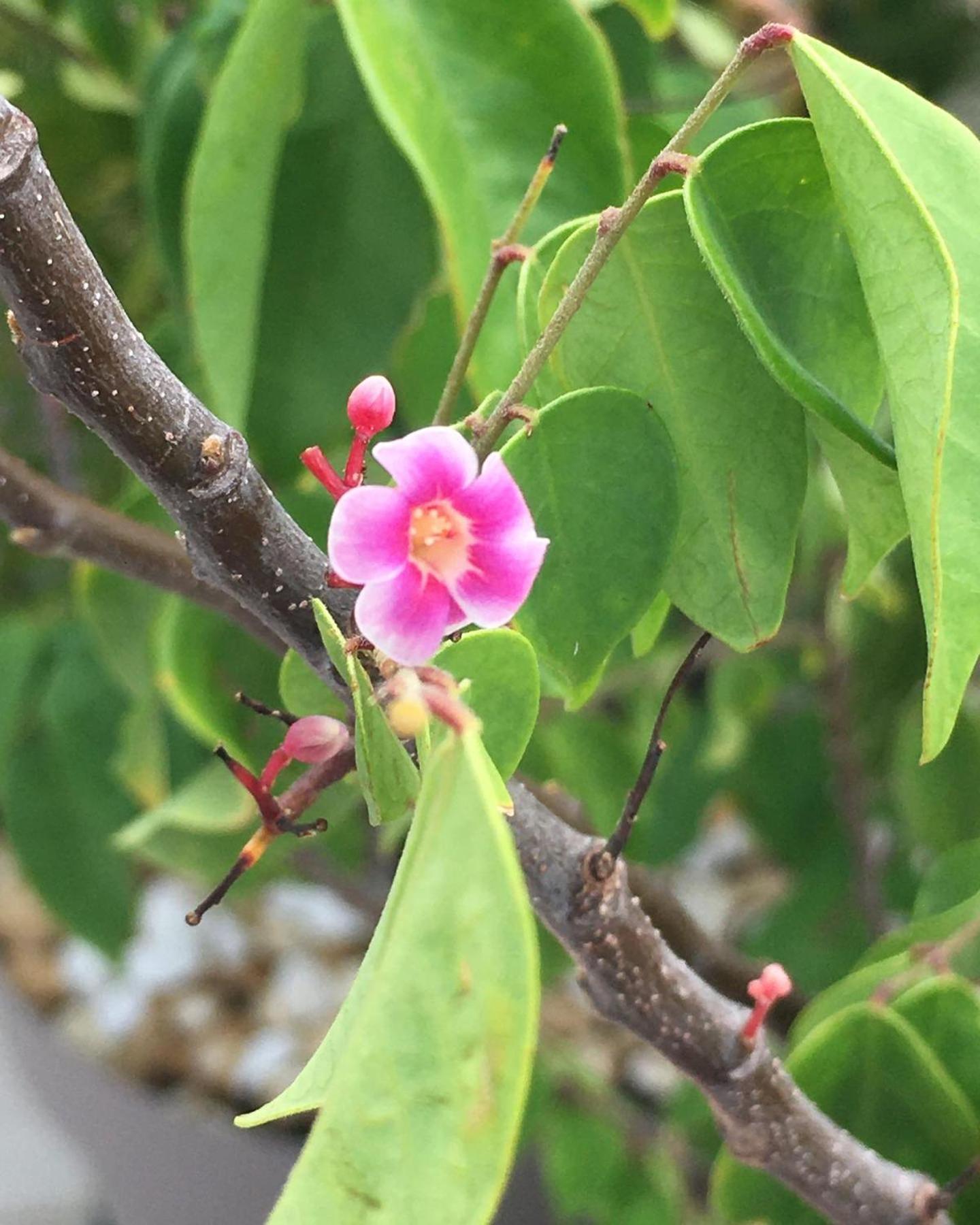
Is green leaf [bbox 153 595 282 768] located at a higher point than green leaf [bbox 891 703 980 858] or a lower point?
higher

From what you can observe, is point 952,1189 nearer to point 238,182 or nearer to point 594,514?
point 594,514

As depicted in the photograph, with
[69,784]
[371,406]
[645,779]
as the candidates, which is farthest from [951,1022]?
[69,784]

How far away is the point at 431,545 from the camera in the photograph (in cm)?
20

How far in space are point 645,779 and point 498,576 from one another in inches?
3.7

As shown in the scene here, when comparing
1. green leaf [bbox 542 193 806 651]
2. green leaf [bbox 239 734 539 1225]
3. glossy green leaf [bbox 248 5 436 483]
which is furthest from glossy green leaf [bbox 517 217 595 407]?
glossy green leaf [bbox 248 5 436 483]

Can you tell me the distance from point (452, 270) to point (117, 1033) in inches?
35.8

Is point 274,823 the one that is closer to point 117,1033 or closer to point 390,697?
point 390,697

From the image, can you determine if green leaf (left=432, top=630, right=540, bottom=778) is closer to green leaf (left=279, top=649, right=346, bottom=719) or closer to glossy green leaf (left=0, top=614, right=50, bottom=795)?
green leaf (left=279, top=649, right=346, bottom=719)

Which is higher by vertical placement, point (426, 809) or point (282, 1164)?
point (426, 809)

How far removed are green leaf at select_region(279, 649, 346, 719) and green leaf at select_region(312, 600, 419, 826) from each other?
61 millimetres

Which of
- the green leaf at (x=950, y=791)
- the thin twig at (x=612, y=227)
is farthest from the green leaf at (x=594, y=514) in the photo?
the green leaf at (x=950, y=791)

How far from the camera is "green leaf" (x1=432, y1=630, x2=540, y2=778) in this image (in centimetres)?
21

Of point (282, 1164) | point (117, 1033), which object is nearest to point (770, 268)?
point (282, 1164)

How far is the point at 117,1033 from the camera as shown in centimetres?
108
